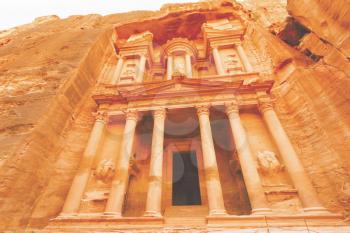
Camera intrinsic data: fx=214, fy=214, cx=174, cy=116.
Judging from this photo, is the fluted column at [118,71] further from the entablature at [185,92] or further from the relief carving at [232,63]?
the relief carving at [232,63]

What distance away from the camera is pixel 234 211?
7.80 m

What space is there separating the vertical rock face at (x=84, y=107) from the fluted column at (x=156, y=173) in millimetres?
3230

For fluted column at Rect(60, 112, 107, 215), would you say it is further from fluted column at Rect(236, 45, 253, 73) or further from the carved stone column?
fluted column at Rect(236, 45, 253, 73)

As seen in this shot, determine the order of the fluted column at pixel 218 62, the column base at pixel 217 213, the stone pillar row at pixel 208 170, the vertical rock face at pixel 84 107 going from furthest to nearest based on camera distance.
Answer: the fluted column at pixel 218 62 → the vertical rock face at pixel 84 107 → the stone pillar row at pixel 208 170 → the column base at pixel 217 213

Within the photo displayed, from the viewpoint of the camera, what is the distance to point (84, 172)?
7.51m

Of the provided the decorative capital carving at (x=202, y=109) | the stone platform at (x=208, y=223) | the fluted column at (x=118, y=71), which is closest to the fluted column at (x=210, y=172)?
the decorative capital carving at (x=202, y=109)

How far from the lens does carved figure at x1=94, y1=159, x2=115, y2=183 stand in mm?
7603

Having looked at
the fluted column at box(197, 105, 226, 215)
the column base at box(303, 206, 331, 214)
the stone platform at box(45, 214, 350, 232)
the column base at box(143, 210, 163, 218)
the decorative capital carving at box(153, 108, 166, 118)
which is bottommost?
the stone platform at box(45, 214, 350, 232)

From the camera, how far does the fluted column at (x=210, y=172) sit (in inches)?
248

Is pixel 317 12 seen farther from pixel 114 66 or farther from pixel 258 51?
pixel 114 66

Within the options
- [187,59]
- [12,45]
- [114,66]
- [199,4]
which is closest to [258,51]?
[187,59]

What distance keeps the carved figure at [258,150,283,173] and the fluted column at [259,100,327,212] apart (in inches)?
10.0

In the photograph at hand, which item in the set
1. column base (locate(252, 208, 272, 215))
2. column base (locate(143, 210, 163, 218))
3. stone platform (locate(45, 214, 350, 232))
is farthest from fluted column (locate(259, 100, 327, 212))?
column base (locate(143, 210, 163, 218))

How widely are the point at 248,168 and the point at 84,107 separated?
788cm
